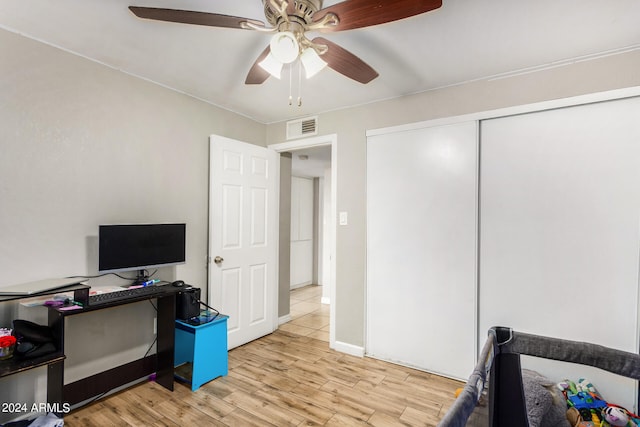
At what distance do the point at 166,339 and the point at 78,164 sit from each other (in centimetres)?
147

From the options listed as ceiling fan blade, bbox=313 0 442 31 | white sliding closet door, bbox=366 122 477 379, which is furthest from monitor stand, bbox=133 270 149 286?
ceiling fan blade, bbox=313 0 442 31

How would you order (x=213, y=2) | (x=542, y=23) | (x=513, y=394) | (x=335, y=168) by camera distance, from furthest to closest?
(x=335, y=168) → (x=542, y=23) → (x=213, y=2) → (x=513, y=394)

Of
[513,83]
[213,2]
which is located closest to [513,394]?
[513,83]

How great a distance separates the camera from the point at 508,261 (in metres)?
2.43

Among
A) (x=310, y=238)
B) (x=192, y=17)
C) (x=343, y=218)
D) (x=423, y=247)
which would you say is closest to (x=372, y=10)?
(x=192, y=17)

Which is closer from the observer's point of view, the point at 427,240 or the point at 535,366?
the point at 535,366

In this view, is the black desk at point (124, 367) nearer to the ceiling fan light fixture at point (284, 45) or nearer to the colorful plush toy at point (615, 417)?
the ceiling fan light fixture at point (284, 45)

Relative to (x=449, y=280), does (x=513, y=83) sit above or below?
A: above

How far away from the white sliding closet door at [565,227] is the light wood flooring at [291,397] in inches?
29.9

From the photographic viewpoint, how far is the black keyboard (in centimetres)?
204

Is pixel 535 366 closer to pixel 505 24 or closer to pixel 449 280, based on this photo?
pixel 449 280

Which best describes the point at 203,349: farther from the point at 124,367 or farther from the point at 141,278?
the point at 141,278

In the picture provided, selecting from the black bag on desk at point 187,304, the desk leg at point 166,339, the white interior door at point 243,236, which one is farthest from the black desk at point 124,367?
the white interior door at point 243,236

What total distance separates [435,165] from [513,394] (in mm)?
1814
